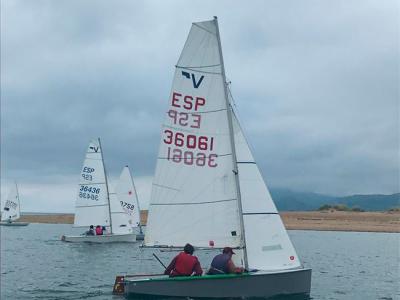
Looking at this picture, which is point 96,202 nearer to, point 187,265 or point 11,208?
point 187,265

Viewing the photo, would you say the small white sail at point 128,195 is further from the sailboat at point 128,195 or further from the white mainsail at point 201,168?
the white mainsail at point 201,168

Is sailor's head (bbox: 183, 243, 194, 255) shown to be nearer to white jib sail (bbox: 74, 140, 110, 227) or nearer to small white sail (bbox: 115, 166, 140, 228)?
white jib sail (bbox: 74, 140, 110, 227)

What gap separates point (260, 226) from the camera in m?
18.7

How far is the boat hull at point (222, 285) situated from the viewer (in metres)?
17.5

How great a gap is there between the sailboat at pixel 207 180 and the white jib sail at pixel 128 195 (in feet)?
98.6

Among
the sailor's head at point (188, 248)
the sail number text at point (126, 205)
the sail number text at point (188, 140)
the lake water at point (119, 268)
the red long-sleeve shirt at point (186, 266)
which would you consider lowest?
the lake water at point (119, 268)

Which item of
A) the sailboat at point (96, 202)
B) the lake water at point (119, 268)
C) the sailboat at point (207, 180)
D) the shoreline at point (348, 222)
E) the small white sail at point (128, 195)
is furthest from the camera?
the shoreline at point (348, 222)

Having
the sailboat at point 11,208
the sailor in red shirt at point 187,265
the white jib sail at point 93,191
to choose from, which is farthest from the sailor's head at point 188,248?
the sailboat at point 11,208

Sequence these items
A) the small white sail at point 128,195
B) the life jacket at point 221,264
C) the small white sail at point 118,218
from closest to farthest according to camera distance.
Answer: the life jacket at point 221,264
the small white sail at point 118,218
the small white sail at point 128,195

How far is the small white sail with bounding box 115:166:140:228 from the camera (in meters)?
49.0

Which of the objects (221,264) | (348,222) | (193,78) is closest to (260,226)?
(221,264)

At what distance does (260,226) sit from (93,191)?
26.9m

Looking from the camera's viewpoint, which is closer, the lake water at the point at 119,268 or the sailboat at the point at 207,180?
the sailboat at the point at 207,180

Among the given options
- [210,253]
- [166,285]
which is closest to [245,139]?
[166,285]
